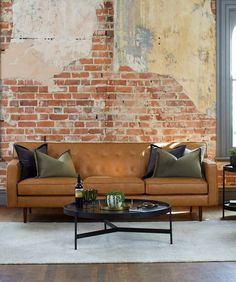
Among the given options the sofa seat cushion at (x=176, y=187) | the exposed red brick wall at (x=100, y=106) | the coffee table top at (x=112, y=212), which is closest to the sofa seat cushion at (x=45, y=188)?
the sofa seat cushion at (x=176, y=187)

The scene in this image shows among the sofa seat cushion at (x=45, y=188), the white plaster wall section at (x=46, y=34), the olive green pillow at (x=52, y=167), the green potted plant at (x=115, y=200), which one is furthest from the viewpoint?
the white plaster wall section at (x=46, y=34)

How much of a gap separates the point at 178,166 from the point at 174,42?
A: 6.20 ft

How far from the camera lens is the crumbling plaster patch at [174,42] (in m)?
7.29

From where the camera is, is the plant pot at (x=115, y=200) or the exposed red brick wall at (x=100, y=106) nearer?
the plant pot at (x=115, y=200)

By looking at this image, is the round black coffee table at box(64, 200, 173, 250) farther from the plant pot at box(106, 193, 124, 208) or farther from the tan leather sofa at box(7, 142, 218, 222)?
the tan leather sofa at box(7, 142, 218, 222)

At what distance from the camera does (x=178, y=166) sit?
6.31 meters

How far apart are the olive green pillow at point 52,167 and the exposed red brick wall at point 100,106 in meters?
0.99

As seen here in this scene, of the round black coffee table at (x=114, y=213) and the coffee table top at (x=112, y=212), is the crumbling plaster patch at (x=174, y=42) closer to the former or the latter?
the round black coffee table at (x=114, y=213)

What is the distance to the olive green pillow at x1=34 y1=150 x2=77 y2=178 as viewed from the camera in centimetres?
625

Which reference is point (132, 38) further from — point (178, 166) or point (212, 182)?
point (212, 182)

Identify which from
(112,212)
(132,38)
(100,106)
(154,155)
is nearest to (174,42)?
(132,38)

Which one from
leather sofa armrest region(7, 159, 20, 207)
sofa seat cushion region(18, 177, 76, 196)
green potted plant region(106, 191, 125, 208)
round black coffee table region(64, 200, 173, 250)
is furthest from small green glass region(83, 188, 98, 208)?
leather sofa armrest region(7, 159, 20, 207)

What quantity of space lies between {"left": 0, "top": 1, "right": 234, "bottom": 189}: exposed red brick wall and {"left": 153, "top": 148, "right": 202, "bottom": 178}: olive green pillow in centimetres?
98

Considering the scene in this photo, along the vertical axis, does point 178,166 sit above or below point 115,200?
above
